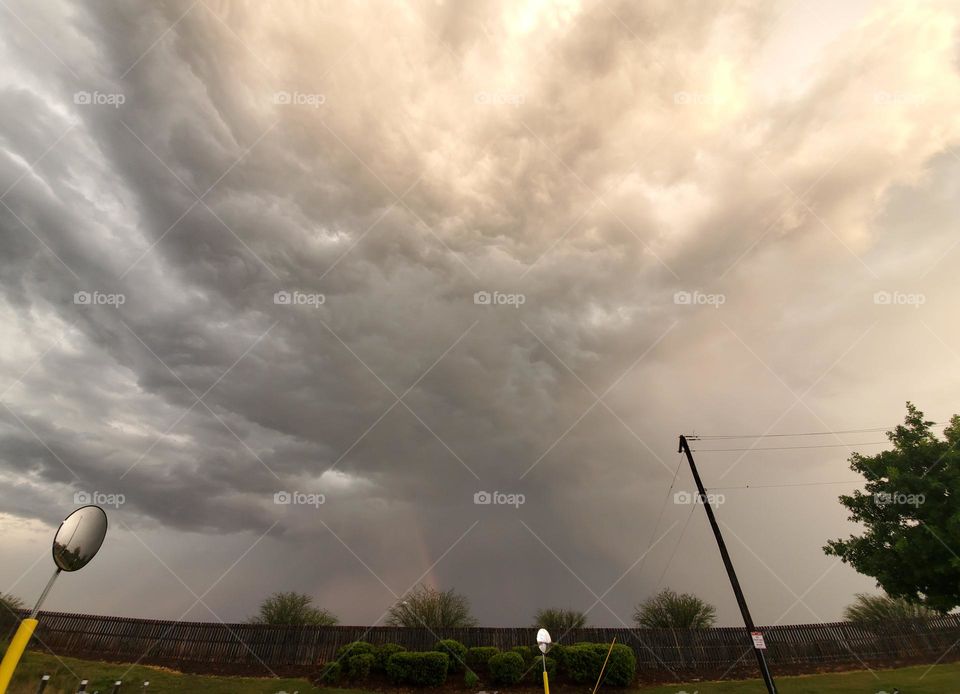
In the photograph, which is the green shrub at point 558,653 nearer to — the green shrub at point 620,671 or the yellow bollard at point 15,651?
the green shrub at point 620,671

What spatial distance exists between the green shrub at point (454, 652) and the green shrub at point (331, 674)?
486 cm

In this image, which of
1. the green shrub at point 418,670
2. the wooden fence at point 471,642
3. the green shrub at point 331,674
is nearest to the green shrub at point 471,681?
the green shrub at point 418,670

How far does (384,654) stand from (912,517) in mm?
26947

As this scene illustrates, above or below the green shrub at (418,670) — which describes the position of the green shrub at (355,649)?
above

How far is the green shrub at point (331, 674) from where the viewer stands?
2231 cm

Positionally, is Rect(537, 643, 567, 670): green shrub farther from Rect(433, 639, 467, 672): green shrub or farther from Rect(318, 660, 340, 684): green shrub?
Rect(318, 660, 340, 684): green shrub

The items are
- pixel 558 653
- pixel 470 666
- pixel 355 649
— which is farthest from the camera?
pixel 470 666

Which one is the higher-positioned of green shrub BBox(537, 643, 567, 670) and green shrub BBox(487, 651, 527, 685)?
green shrub BBox(537, 643, 567, 670)

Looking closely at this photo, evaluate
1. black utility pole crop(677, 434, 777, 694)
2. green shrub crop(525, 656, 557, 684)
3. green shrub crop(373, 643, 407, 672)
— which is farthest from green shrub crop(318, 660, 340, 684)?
black utility pole crop(677, 434, 777, 694)

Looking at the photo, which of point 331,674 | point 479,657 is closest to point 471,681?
point 479,657

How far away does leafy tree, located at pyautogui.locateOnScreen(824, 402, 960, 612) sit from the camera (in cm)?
2133

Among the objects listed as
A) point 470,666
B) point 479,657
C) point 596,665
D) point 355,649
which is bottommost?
point 596,665

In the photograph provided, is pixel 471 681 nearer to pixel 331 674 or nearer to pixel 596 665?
pixel 596 665

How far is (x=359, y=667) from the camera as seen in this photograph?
22.3 metres
